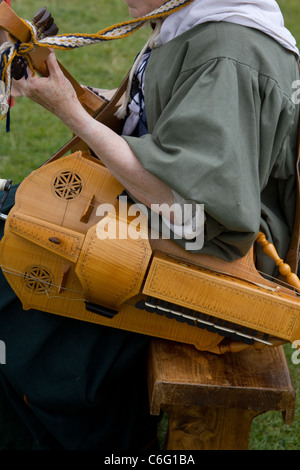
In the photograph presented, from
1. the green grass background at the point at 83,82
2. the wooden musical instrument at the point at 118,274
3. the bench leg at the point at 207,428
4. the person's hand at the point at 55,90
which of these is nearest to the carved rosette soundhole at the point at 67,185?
the wooden musical instrument at the point at 118,274

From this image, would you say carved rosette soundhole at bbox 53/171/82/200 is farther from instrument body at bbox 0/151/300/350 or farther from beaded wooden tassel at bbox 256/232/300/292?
beaded wooden tassel at bbox 256/232/300/292

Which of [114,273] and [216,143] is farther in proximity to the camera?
[114,273]

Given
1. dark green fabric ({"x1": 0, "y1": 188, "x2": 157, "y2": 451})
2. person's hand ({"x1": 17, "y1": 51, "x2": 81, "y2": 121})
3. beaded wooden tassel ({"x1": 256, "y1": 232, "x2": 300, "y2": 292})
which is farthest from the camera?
dark green fabric ({"x1": 0, "y1": 188, "x2": 157, "y2": 451})

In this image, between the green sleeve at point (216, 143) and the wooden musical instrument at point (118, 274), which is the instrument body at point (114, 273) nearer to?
the wooden musical instrument at point (118, 274)

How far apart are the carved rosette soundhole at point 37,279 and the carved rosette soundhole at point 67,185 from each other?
21 cm

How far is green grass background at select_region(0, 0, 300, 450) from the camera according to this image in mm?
2482

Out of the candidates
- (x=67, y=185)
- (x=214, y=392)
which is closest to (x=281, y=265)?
(x=214, y=392)

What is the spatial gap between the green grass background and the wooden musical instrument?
2.69 ft

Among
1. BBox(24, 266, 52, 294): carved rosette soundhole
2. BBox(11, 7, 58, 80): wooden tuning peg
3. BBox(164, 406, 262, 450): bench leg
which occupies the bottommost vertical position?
BBox(164, 406, 262, 450): bench leg

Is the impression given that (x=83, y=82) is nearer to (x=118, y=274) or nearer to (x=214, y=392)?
(x=118, y=274)

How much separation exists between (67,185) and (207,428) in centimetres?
78

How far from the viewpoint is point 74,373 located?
6.19 feet

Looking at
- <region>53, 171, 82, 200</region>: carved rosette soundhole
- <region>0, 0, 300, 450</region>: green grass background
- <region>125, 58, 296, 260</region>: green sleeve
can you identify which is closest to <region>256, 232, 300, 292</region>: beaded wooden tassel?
<region>125, 58, 296, 260</region>: green sleeve
